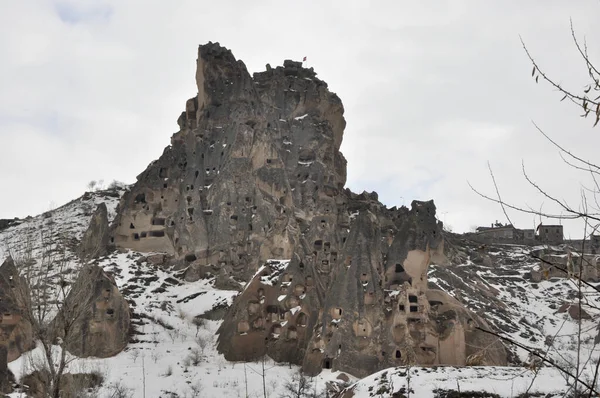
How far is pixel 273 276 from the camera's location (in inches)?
1537

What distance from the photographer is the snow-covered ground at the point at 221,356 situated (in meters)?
16.5

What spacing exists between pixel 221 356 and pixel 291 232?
17.4 meters

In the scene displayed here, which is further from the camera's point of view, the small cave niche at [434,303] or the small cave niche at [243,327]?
the small cave niche at [243,327]

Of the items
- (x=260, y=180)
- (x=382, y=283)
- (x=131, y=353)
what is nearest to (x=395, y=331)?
(x=382, y=283)

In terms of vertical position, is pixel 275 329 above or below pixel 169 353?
above

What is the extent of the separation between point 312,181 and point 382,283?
103 feet

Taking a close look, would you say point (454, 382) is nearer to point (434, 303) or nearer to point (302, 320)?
point (434, 303)

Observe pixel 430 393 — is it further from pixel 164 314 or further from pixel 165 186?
pixel 165 186

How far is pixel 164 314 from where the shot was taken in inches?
1703

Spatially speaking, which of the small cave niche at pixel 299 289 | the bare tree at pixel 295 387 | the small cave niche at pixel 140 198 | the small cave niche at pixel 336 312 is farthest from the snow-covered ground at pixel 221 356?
the small cave niche at pixel 140 198

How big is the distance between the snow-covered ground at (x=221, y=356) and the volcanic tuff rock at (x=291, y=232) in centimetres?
205

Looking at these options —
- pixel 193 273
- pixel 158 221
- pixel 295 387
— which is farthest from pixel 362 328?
pixel 158 221

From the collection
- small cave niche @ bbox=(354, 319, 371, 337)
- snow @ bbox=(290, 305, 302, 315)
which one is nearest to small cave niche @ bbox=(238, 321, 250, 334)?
snow @ bbox=(290, 305, 302, 315)

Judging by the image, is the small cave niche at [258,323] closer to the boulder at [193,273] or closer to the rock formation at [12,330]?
the rock formation at [12,330]
